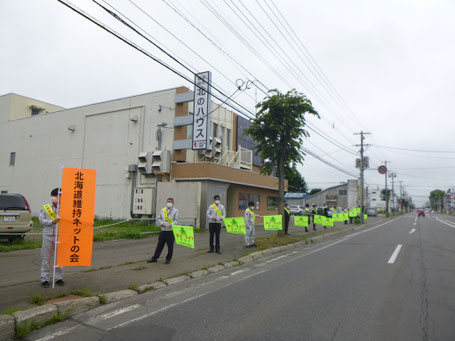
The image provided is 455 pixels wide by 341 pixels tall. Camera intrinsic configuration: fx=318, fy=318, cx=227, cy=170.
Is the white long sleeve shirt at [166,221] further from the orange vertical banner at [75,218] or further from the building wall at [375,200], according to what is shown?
the building wall at [375,200]

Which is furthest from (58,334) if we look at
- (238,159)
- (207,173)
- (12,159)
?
(12,159)

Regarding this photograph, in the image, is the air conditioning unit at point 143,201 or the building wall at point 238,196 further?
the building wall at point 238,196

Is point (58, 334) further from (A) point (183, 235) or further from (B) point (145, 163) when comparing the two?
(B) point (145, 163)

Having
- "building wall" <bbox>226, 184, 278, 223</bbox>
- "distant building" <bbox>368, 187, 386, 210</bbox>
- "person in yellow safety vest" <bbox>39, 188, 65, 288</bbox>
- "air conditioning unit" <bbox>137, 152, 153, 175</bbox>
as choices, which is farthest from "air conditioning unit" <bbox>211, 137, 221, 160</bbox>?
"distant building" <bbox>368, 187, 386, 210</bbox>

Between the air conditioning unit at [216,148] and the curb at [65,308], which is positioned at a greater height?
the air conditioning unit at [216,148]

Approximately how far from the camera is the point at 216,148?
2036 centimetres

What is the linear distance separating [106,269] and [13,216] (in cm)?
530

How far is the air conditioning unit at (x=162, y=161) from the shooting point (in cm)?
1884

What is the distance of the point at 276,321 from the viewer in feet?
14.9

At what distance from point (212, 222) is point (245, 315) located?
547 centimetres

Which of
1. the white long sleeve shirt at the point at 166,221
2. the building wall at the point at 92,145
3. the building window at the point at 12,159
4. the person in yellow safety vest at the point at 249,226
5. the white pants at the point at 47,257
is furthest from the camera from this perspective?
the building window at the point at 12,159

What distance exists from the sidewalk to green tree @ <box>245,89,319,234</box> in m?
5.02

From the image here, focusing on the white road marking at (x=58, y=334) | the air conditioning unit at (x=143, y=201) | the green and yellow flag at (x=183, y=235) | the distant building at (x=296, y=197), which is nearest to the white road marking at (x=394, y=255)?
the green and yellow flag at (x=183, y=235)

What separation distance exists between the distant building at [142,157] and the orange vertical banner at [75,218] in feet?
31.4
